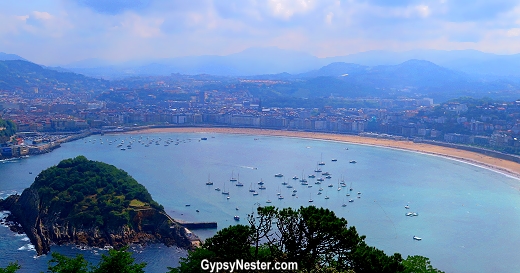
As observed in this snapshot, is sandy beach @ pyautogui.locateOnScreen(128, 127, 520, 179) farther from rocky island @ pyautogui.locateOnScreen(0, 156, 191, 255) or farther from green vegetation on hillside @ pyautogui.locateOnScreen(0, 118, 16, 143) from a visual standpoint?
rocky island @ pyautogui.locateOnScreen(0, 156, 191, 255)

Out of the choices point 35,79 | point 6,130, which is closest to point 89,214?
point 6,130

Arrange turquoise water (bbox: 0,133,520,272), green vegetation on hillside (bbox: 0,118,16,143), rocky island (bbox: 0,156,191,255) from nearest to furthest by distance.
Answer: turquoise water (bbox: 0,133,520,272), rocky island (bbox: 0,156,191,255), green vegetation on hillside (bbox: 0,118,16,143)

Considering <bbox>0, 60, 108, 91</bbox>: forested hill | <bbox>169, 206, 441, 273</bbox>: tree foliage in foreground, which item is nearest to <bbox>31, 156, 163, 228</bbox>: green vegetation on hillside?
<bbox>169, 206, 441, 273</bbox>: tree foliage in foreground

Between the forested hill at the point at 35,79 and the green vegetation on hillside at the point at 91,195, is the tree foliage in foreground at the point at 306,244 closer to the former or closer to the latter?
the green vegetation on hillside at the point at 91,195

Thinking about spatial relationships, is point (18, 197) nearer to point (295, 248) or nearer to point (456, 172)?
point (295, 248)

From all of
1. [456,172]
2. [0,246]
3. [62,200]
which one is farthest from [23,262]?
[456,172]

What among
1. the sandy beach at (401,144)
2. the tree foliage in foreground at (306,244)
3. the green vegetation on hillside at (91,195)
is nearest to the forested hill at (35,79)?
the sandy beach at (401,144)
